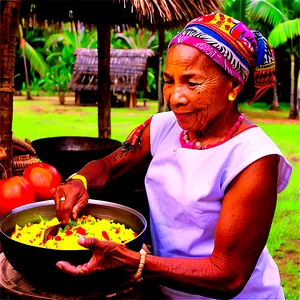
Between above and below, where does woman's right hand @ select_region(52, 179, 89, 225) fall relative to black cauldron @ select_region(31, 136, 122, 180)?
above

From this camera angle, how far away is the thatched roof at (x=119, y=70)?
17.2m

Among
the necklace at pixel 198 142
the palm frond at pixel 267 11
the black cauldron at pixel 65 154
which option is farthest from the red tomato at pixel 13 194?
the palm frond at pixel 267 11

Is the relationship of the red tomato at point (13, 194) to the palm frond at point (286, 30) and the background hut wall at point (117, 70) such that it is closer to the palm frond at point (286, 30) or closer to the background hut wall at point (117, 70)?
the palm frond at point (286, 30)

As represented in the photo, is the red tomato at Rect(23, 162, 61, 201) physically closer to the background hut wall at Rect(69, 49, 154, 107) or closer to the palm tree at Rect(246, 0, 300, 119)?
the palm tree at Rect(246, 0, 300, 119)

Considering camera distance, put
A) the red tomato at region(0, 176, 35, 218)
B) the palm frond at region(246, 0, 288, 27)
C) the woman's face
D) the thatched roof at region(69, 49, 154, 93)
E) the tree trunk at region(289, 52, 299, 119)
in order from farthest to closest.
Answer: the thatched roof at region(69, 49, 154, 93) < the tree trunk at region(289, 52, 299, 119) < the palm frond at region(246, 0, 288, 27) < the red tomato at region(0, 176, 35, 218) < the woman's face

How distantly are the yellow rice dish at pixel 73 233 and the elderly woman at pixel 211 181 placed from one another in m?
0.07

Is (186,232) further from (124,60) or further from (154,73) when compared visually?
(154,73)

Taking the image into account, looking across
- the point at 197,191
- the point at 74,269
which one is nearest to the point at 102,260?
the point at 74,269

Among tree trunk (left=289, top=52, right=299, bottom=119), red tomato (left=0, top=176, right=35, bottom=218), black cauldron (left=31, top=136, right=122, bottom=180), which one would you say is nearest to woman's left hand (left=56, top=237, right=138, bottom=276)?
red tomato (left=0, top=176, right=35, bottom=218)

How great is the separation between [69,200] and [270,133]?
1077 cm

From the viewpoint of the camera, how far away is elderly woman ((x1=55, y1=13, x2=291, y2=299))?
1386 millimetres

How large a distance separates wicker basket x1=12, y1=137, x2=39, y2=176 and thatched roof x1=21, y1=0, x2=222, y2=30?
121cm

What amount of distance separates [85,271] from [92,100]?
17592mm

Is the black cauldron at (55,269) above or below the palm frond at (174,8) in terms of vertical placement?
below
